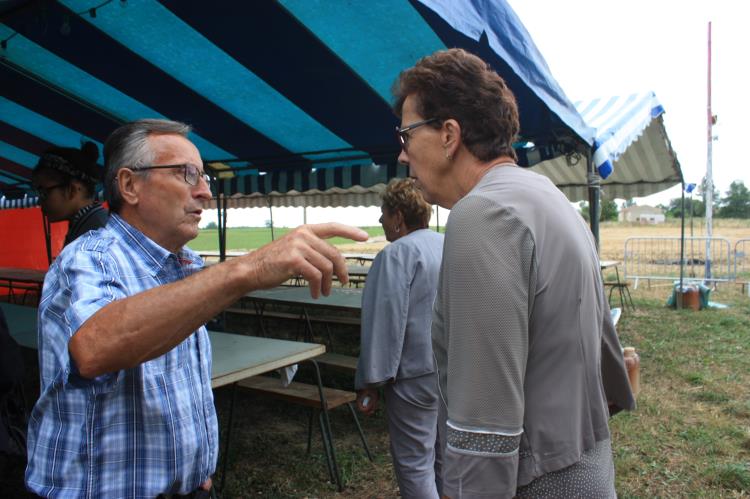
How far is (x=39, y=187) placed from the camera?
301 cm

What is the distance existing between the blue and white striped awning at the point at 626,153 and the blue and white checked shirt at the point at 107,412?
13.0 ft

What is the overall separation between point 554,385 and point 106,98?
570 cm

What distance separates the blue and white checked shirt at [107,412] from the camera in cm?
109

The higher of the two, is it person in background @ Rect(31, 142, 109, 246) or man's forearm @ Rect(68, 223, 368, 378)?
person in background @ Rect(31, 142, 109, 246)

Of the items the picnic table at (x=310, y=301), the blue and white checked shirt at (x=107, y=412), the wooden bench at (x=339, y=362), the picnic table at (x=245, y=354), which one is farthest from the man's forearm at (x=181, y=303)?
the picnic table at (x=310, y=301)

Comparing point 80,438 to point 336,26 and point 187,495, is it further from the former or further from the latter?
point 336,26

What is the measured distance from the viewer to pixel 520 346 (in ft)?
3.46

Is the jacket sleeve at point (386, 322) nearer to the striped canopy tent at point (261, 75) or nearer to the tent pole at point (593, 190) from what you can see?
the striped canopy tent at point (261, 75)

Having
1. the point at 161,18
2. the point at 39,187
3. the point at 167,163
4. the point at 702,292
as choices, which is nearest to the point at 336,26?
the point at 161,18

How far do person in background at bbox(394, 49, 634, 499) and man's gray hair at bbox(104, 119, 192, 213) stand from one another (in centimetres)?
80

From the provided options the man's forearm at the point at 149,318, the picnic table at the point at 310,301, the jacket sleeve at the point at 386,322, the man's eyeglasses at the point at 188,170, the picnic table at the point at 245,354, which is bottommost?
the picnic table at the point at 310,301

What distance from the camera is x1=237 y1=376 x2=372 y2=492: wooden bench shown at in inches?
133

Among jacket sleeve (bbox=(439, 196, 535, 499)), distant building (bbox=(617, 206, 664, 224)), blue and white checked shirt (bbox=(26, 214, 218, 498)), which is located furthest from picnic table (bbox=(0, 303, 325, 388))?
distant building (bbox=(617, 206, 664, 224))

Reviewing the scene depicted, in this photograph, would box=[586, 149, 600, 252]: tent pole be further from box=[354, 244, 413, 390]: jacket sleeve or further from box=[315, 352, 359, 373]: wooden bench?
box=[354, 244, 413, 390]: jacket sleeve
